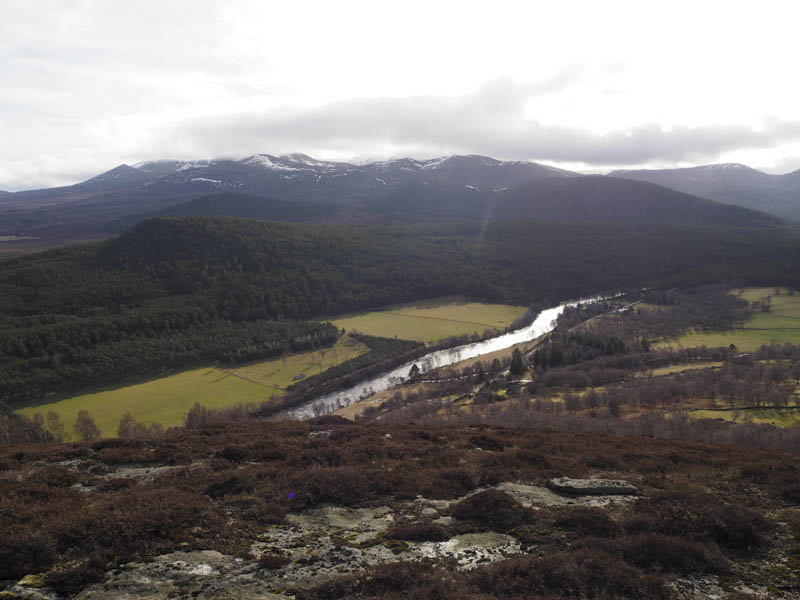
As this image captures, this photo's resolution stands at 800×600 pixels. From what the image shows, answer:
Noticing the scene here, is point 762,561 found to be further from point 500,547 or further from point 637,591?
point 500,547

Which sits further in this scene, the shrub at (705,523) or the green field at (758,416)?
the green field at (758,416)

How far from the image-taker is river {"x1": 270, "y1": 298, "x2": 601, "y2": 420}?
84.8 m

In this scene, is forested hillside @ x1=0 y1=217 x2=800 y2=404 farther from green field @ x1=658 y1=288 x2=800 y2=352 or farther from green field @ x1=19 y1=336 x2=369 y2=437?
green field @ x1=658 y1=288 x2=800 y2=352

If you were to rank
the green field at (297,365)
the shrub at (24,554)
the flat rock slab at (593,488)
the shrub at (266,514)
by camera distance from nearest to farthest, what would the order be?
1. the shrub at (24,554)
2. the shrub at (266,514)
3. the flat rock slab at (593,488)
4. the green field at (297,365)

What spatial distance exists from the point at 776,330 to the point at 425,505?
145893 mm

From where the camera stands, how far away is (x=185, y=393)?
290 feet

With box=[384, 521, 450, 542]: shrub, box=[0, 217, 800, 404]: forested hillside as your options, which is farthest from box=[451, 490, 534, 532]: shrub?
box=[0, 217, 800, 404]: forested hillside

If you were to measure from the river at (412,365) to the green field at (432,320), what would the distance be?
26.1ft

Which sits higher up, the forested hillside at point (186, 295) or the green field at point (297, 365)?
the forested hillside at point (186, 295)

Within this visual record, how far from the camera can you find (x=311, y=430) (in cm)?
3052

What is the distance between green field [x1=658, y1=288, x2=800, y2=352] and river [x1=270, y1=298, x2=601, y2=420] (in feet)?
131

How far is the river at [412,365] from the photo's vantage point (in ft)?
278

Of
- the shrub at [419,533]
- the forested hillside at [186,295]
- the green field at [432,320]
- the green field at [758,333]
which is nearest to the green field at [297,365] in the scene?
the forested hillside at [186,295]

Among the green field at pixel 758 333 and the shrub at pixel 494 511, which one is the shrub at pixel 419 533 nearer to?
the shrub at pixel 494 511
